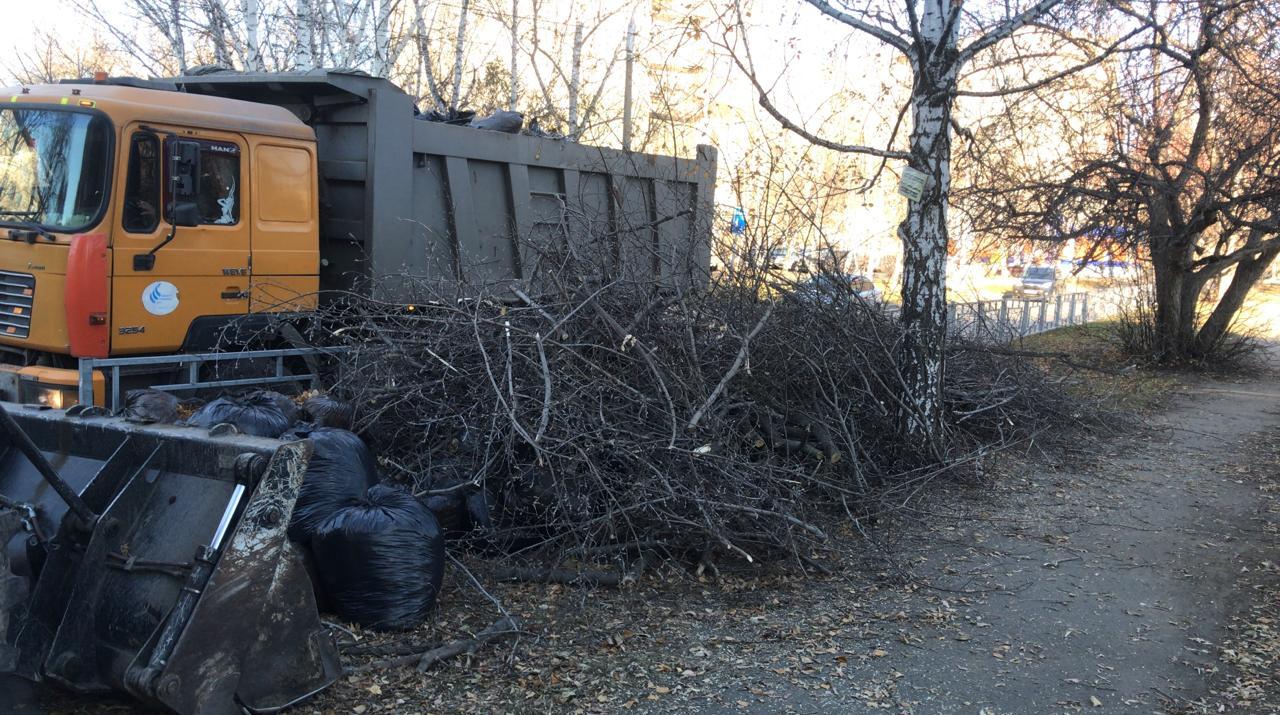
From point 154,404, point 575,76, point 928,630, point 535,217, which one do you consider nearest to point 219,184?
point 154,404

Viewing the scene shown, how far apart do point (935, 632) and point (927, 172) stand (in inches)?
164

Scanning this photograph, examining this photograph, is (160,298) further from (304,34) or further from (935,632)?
(304,34)

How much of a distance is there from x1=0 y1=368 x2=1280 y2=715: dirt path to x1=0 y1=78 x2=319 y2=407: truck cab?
3.43 m

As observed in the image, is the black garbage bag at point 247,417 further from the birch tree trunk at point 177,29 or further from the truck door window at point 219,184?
the birch tree trunk at point 177,29

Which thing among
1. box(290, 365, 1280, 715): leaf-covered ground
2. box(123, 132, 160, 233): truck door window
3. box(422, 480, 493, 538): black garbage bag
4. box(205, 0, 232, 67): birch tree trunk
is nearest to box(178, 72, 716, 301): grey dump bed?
box(123, 132, 160, 233): truck door window

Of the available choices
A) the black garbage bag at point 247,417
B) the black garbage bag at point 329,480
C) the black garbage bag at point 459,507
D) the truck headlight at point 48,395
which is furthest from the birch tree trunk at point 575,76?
the black garbage bag at point 329,480

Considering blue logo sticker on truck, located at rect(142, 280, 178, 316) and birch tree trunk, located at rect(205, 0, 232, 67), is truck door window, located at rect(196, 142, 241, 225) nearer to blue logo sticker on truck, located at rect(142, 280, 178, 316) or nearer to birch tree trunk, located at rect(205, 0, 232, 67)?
blue logo sticker on truck, located at rect(142, 280, 178, 316)

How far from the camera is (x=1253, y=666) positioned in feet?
15.0

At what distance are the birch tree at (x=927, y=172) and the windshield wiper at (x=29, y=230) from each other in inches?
209

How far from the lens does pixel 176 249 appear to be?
691cm

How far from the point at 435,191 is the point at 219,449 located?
5205 mm

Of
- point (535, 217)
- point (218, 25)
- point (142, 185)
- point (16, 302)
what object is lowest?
point (16, 302)

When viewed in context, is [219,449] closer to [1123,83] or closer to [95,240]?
[95,240]

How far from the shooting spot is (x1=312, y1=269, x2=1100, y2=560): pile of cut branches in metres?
5.36
